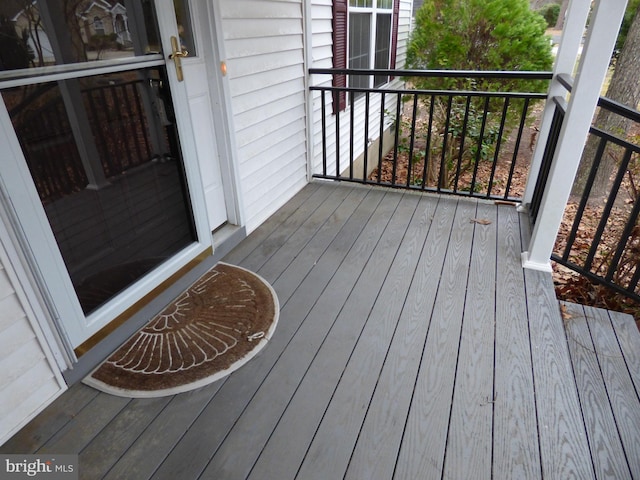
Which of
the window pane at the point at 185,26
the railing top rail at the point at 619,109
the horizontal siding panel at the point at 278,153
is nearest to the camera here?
the railing top rail at the point at 619,109

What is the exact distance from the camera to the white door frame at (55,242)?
1298mm

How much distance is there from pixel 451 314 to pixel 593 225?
11.1ft

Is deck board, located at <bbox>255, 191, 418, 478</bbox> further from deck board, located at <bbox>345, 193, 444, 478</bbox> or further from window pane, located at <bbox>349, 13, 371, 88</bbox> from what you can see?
window pane, located at <bbox>349, 13, 371, 88</bbox>

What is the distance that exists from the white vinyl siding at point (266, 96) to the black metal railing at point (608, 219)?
1.86 metres

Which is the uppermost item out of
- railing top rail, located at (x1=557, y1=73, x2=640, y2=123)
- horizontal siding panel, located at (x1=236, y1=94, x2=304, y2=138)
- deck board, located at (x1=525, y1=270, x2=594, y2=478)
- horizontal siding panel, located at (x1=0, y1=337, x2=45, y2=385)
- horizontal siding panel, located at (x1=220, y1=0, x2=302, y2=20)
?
horizontal siding panel, located at (x1=220, y1=0, x2=302, y2=20)

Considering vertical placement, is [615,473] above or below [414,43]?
below

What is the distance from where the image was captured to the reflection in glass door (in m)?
1.37

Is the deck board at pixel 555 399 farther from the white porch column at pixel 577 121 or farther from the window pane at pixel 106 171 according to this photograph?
the window pane at pixel 106 171

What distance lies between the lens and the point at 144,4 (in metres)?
1.71

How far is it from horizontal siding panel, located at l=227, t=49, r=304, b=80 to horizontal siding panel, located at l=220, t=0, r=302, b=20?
0.76 feet

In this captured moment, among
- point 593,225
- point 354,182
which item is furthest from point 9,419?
point 593,225

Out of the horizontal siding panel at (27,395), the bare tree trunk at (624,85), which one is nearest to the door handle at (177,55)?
the horizontal siding panel at (27,395)

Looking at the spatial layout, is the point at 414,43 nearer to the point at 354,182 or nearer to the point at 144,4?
the point at 354,182

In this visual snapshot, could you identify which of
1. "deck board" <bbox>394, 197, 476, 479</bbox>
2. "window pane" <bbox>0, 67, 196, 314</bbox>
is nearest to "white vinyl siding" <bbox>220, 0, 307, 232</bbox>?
"window pane" <bbox>0, 67, 196, 314</bbox>
